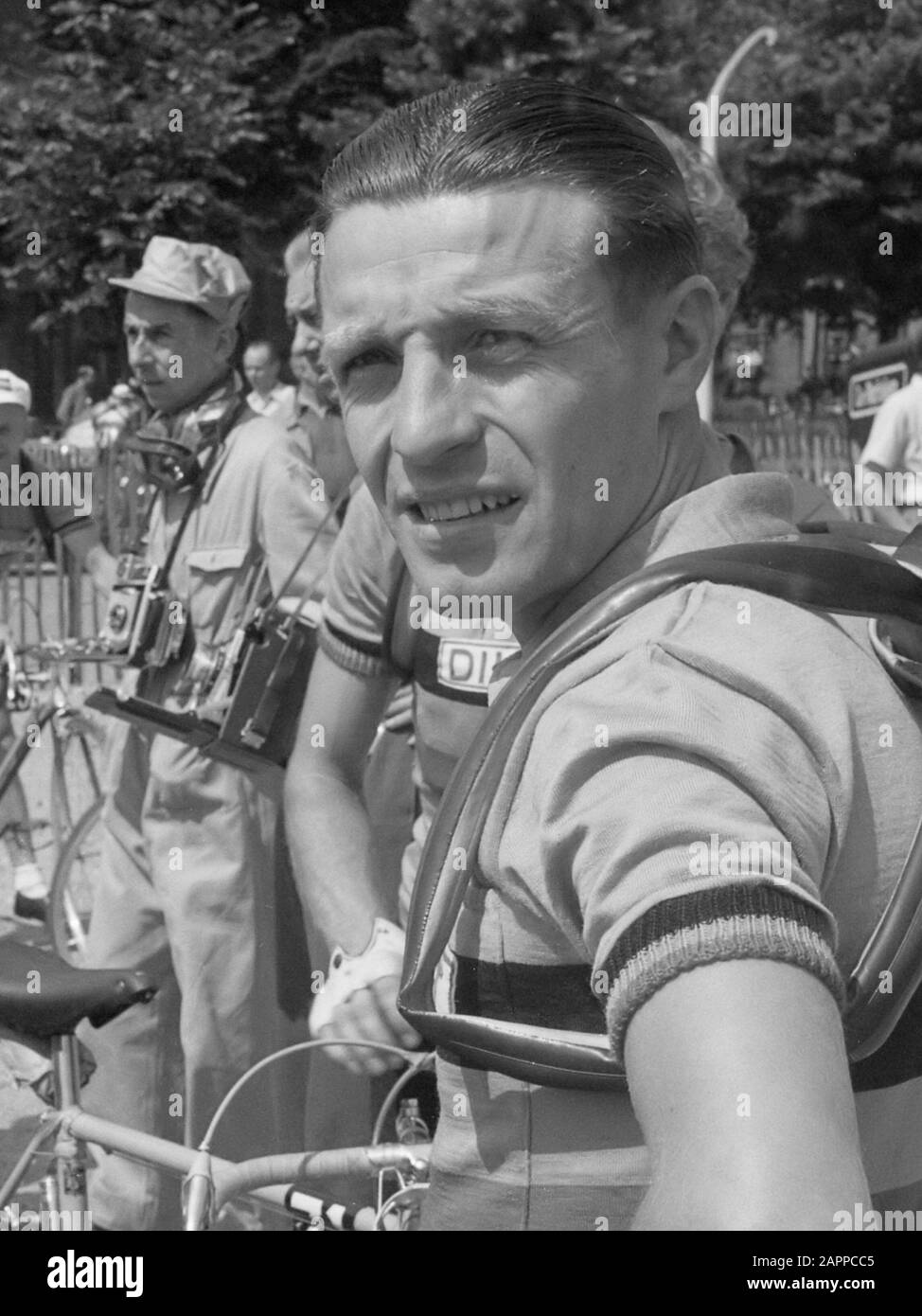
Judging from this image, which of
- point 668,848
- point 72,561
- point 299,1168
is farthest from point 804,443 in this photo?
point 668,848

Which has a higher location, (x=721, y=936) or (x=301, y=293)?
(x=301, y=293)

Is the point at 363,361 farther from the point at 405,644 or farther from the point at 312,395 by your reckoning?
the point at 312,395

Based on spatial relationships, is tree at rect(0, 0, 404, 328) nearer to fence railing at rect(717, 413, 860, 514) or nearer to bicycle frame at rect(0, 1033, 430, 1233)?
fence railing at rect(717, 413, 860, 514)

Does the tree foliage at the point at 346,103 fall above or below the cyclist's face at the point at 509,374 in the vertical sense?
above

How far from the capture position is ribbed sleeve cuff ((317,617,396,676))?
276 cm

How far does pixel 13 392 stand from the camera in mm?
6039

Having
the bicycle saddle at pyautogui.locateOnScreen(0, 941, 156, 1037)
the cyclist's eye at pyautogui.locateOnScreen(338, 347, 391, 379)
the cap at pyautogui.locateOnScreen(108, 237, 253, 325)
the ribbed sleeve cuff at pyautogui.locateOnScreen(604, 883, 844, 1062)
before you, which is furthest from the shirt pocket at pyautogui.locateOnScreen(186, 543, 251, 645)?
the ribbed sleeve cuff at pyautogui.locateOnScreen(604, 883, 844, 1062)

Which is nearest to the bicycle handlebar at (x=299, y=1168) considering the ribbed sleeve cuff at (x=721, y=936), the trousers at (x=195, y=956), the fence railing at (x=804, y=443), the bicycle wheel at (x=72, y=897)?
the ribbed sleeve cuff at (x=721, y=936)

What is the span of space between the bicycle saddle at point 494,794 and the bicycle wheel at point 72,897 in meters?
4.99

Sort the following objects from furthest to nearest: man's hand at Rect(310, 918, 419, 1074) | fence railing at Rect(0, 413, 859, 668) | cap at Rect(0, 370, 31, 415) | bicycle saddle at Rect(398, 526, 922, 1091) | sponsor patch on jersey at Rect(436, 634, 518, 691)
→ fence railing at Rect(0, 413, 859, 668) < cap at Rect(0, 370, 31, 415) < sponsor patch on jersey at Rect(436, 634, 518, 691) < man's hand at Rect(310, 918, 419, 1074) < bicycle saddle at Rect(398, 526, 922, 1091)

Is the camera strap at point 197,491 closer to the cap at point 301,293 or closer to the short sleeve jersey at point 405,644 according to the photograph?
the cap at point 301,293

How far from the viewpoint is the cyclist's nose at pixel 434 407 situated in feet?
4.26

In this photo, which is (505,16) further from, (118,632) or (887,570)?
(887,570)

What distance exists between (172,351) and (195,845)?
1.32m
